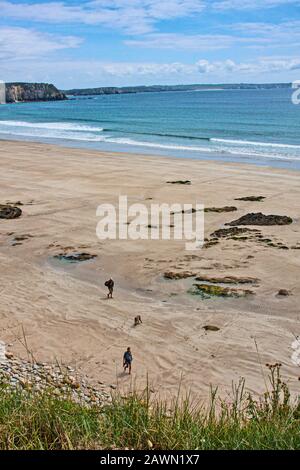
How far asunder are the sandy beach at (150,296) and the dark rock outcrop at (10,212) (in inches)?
26.9

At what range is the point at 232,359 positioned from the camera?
475 inches

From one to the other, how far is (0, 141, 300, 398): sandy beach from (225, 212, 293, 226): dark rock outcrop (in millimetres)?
504

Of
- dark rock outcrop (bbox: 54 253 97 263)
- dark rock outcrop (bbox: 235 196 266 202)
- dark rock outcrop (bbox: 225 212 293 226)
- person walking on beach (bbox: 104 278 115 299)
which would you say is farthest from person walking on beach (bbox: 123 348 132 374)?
dark rock outcrop (bbox: 235 196 266 202)

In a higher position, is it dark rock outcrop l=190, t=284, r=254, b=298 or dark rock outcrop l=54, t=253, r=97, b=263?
dark rock outcrop l=54, t=253, r=97, b=263

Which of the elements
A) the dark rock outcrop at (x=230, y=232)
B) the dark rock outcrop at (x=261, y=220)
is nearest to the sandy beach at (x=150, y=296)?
the dark rock outcrop at (x=230, y=232)

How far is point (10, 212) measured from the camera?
24672mm

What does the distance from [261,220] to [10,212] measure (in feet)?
36.1

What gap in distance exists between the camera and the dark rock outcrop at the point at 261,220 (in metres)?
22.8

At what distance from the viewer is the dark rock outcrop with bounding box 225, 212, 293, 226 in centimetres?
2280

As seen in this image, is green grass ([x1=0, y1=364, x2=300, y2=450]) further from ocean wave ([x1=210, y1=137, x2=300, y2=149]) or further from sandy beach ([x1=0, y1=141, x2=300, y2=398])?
ocean wave ([x1=210, y1=137, x2=300, y2=149])
